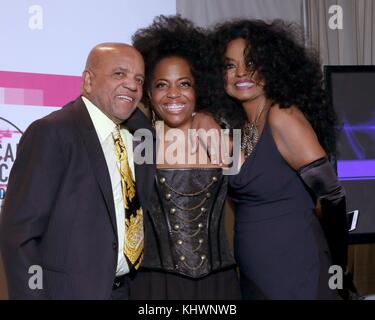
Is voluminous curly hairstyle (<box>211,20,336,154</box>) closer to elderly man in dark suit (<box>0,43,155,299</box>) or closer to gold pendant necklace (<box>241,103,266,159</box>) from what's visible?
gold pendant necklace (<box>241,103,266,159</box>)

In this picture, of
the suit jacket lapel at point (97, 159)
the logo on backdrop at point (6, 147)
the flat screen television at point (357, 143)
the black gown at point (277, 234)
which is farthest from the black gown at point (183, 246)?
the flat screen television at point (357, 143)

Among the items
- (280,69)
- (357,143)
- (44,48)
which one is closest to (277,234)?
(280,69)

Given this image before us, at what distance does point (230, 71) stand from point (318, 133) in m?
0.45

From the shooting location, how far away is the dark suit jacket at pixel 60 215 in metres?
2.01

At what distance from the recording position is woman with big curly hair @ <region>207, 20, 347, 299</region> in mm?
2436

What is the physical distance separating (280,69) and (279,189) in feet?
1.60

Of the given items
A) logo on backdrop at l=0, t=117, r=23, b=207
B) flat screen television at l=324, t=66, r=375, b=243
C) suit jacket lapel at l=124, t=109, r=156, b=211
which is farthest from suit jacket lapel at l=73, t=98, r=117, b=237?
flat screen television at l=324, t=66, r=375, b=243

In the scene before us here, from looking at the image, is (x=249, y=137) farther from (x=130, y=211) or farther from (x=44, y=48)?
(x=44, y=48)

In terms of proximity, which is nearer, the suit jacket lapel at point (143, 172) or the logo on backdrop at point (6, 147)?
the suit jacket lapel at point (143, 172)

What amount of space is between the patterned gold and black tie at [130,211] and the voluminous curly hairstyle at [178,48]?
1.30 ft

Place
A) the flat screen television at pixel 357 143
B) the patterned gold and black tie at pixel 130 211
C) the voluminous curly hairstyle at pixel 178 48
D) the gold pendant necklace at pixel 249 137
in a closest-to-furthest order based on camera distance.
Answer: the patterned gold and black tie at pixel 130 211, the gold pendant necklace at pixel 249 137, the voluminous curly hairstyle at pixel 178 48, the flat screen television at pixel 357 143

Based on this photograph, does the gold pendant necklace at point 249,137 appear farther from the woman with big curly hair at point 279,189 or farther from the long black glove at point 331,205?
the long black glove at point 331,205
